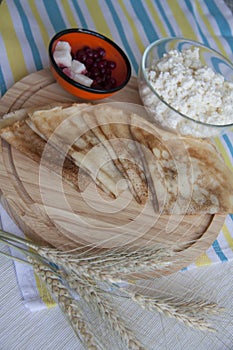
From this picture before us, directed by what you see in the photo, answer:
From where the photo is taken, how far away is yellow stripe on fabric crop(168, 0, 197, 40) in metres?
2.62

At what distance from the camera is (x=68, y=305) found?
1.39m

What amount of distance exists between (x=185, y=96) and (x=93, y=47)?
0.52 m

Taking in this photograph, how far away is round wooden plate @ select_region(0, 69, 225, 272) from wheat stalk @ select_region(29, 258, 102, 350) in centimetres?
26

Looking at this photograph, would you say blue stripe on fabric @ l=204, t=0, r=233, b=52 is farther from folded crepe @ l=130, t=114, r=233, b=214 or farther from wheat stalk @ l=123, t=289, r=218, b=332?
wheat stalk @ l=123, t=289, r=218, b=332

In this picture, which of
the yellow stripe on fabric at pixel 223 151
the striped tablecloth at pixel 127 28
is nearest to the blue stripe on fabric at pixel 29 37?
the striped tablecloth at pixel 127 28

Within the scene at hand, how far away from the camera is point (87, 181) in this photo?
6.04ft

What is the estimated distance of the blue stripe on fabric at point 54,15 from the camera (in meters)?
2.40

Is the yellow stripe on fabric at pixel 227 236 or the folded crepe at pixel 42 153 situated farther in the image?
the yellow stripe on fabric at pixel 227 236

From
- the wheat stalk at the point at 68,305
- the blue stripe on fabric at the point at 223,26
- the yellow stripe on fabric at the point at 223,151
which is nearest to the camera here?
the wheat stalk at the point at 68,305

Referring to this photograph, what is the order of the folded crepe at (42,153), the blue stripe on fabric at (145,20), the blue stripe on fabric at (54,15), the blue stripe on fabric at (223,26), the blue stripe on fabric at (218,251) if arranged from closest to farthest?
the folded crepe at (42,153), the blue stripe on fabric at (218,251), the blue stripe on fabric at (54,15), the blue stripe on fabric at (145,20), the blue stripe on fabric at (223,26)

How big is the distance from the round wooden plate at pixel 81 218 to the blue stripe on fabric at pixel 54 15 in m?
0.64

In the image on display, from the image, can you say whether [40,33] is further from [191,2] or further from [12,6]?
[191,2]

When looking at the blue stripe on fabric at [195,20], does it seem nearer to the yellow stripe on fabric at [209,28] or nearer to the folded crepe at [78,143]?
the yellow stripe on fabric at [209,28]

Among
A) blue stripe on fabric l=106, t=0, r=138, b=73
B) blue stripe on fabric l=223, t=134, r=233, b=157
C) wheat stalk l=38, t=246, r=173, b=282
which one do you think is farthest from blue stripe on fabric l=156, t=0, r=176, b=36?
wheat stalk l=38, t=246, r=173, b=282
